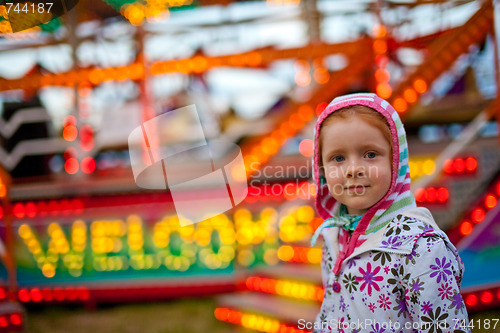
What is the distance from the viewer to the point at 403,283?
119 cm

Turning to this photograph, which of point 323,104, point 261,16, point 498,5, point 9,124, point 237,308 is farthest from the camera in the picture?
point 261,16

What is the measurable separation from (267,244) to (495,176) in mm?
1965

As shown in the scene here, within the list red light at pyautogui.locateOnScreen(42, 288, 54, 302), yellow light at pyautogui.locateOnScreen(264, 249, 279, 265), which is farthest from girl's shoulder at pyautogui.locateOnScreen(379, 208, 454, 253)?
red light at pyautogui.locateOnScreen(42, 288, 54, 302)

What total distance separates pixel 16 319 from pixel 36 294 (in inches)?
32.3

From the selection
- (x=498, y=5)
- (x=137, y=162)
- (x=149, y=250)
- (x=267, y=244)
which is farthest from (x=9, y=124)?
(x=498, y=5)

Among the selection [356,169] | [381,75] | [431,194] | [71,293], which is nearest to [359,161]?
[356,169]

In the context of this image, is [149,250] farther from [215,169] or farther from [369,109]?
[369,109]

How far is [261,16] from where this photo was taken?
927 centimetres

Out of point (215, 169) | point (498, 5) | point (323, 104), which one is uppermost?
point (498, 5)

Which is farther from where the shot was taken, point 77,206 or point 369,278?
point 77,206

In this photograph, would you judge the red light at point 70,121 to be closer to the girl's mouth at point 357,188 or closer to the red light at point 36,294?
the red light at point 36,294

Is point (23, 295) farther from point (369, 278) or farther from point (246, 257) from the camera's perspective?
point (369, 278)

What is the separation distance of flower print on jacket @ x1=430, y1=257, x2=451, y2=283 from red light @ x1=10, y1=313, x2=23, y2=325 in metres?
3.49

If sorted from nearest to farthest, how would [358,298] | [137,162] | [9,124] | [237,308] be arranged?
[358,298] → [237,308] → [137,162] → [9,124]
